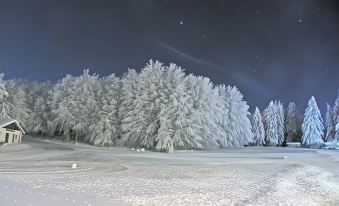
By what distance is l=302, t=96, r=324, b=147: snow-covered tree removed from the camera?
98875 millimetres

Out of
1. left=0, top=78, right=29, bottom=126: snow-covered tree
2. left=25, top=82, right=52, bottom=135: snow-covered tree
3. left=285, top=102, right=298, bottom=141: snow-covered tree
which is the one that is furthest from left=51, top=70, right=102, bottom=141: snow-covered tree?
left=285, top=102, right=298, bottom=141: snow-covered tree

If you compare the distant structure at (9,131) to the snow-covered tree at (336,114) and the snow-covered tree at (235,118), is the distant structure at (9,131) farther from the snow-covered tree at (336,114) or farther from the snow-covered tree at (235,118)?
the snow-covered tree at (336,114)

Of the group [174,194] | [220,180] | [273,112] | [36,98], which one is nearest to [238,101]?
[273,112]

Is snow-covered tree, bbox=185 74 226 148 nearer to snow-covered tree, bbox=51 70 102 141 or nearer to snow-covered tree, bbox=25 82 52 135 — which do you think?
snow-covered tree, bbox=51 70 102 141

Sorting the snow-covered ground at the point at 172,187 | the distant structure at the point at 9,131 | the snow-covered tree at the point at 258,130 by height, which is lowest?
the snow-covered ground at the point at 172,187

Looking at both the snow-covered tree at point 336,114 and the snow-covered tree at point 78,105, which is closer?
the snow-covered tree at point 78,105

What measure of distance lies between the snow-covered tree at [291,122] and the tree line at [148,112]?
322 inches

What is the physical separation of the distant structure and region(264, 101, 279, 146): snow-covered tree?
64.8 metres

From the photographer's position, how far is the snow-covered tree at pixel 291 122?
11844 cm

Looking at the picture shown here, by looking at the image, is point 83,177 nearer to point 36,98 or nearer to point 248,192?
point 248,192

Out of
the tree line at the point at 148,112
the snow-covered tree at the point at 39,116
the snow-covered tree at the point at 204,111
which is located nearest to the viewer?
the tree line at the point at 148,112

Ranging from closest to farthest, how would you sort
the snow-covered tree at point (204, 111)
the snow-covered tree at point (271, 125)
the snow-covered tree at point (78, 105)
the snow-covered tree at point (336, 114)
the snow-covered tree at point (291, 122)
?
the snow-covered tree at point (204, 111) → the snow-covered tree at point (78, 105) → the snow-covered tree at point (336, 114) → the snow-covered tree at point (271, 125) → the snow-covered tree at point (291, 122)

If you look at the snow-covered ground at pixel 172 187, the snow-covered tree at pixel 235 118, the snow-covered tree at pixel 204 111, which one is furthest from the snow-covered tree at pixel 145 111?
the snow-covered ground at pixel 172 187

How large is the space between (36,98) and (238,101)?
48.9 meters
